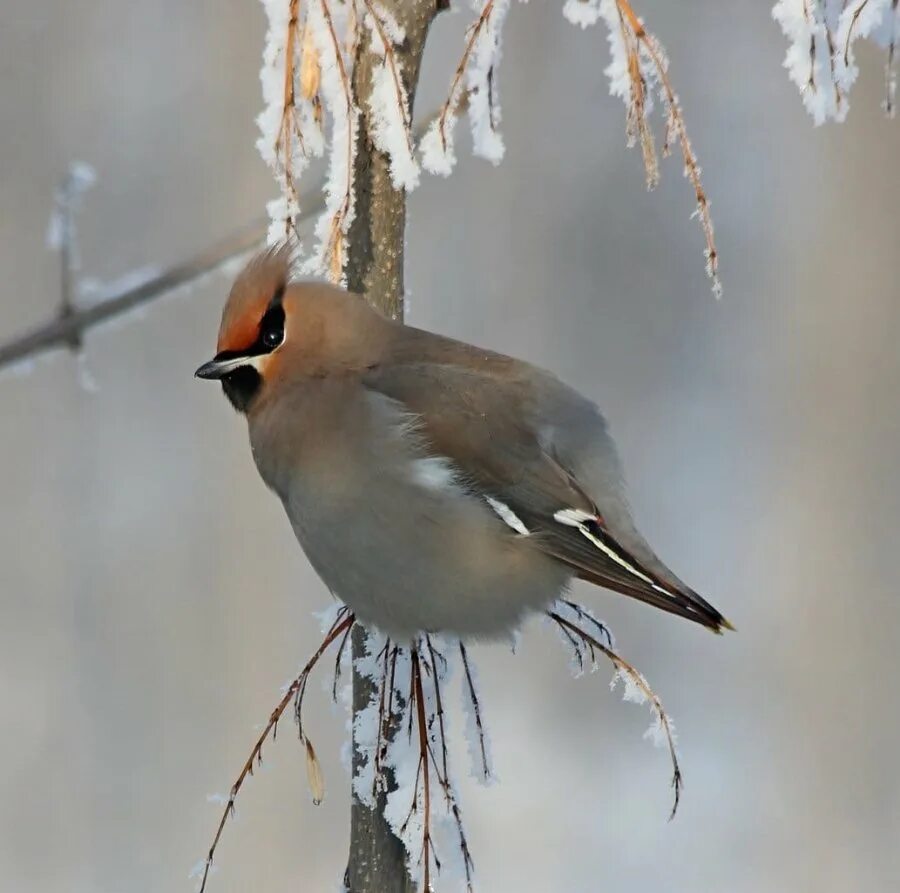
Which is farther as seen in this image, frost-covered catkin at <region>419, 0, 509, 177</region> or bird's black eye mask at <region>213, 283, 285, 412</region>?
bird's black eye mask at <region>213, 283, 285, 412</region>

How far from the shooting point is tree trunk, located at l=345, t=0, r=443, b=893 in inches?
73.0

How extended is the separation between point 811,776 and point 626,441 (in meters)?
1.84

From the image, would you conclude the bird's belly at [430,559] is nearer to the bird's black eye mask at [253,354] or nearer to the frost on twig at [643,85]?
the bird's black eye mask at [253,354]

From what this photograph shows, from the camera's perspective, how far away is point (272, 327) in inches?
83.7

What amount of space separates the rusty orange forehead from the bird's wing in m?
0.20

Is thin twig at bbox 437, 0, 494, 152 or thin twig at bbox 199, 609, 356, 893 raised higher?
thin twig at bbox 437, 0, 494, 152

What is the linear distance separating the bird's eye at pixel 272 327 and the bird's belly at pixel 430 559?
257 millimetres

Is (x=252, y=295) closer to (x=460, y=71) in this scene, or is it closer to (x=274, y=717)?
(x=460, y=71)

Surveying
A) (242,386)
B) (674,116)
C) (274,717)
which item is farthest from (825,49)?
(274,717)

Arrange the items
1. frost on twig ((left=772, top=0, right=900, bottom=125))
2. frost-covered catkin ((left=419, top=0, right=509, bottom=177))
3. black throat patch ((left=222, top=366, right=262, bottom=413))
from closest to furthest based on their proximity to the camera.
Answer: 1. frost on twig ((left=772, top=0, right=900, bottom=125))
2. frost-covered catkin ((left=419, top=0, right=509, bottom=177))
3. black throat patch ((left=222, top=366, right=262, bottom=413))

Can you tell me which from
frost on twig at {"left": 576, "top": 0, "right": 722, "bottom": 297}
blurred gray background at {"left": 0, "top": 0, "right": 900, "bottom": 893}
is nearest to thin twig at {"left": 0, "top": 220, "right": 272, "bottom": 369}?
frost on twig at {"left": 576, "top": 0, "right": 722, "bottom": 297}

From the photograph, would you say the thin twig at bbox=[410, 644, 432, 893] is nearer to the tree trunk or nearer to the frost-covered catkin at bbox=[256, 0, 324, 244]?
the tree trunk

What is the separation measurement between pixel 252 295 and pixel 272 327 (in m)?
0.09

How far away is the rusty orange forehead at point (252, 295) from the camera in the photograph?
6.63 ft
